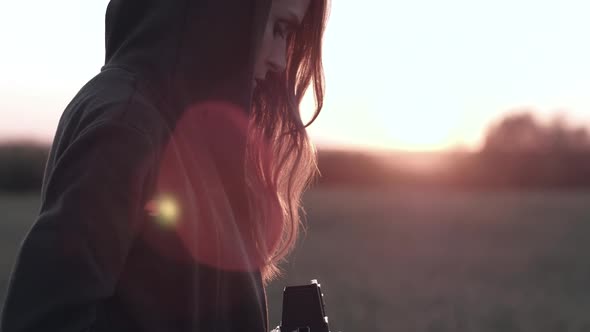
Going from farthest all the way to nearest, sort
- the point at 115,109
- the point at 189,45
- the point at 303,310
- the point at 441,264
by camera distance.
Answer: the point at 441,264 → the point at 303,310 → the point at 189,45 → the point at 115,109

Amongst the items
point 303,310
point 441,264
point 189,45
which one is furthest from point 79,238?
point 441,264

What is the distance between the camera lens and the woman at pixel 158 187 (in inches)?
52.7

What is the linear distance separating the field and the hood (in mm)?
4490

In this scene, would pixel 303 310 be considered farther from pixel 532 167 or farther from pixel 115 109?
pixel 532 167

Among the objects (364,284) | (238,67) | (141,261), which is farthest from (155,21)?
(364,284)

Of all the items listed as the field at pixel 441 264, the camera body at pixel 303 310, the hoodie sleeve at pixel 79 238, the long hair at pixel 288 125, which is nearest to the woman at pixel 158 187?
the hoodie sleeve at pixel 79 238

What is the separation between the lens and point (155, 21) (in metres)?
1.72

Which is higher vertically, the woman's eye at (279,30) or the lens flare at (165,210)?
the woman's eye at (279,30)

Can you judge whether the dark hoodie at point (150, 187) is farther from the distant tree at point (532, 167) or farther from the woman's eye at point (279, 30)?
the distant tree at point (532, 167)

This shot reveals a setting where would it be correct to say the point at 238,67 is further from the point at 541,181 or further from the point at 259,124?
the point at 541,181

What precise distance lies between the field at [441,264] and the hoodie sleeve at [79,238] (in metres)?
4.91

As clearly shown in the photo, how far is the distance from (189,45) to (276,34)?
42cm

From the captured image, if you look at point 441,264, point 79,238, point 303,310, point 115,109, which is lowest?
point 441,264

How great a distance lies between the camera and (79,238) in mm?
1333
